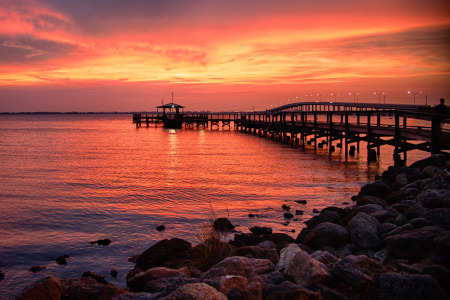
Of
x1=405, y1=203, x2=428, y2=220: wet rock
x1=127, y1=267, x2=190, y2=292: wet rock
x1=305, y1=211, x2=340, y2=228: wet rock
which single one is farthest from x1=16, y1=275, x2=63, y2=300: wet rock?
x1=405, y1=203, x2=428, y2=220: wet rock

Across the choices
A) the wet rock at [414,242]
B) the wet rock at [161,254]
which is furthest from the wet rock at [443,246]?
the wet rock at [161,254]

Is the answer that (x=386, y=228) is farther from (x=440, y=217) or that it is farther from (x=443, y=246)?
(x=443, y=246)

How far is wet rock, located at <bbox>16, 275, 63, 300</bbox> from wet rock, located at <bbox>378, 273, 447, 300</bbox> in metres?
5.46

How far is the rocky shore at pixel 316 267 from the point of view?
532cm

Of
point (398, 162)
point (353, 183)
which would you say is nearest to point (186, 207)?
point (353, 183)

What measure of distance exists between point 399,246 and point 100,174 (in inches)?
855

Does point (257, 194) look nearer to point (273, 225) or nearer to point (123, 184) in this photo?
point (273, 225)

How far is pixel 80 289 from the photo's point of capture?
24.0ft

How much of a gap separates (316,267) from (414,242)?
216cm

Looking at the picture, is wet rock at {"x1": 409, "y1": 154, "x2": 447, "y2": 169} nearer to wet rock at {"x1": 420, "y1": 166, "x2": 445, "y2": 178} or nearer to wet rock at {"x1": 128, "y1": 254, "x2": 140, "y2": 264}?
wet rock at {"x1": 420, "y1": 166, "x2": 445, "y2": 178}

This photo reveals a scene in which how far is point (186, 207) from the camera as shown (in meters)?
16.0

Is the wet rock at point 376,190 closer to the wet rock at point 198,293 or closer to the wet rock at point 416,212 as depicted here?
the wet rock at point 416,212

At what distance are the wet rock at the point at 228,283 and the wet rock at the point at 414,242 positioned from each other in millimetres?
3172

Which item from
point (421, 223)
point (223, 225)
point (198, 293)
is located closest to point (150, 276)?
point (198, 293)
